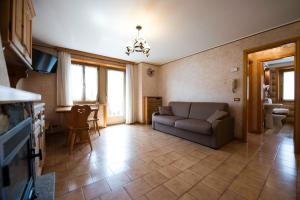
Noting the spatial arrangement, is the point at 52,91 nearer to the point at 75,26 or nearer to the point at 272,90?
the point at 75,26

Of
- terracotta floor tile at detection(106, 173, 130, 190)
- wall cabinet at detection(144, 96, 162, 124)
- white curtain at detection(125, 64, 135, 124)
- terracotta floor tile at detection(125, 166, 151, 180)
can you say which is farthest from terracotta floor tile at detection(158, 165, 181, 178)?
white curtain at detection(125, 64, 135, 124)

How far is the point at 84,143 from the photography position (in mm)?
2990

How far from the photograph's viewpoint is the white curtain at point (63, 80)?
3.57 metres

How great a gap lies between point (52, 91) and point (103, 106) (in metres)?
1.51

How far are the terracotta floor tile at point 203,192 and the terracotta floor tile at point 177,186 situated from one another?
2.9 inches

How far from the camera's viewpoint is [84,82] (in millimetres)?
4246

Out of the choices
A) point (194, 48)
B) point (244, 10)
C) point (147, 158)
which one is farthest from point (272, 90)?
point (147, 158)

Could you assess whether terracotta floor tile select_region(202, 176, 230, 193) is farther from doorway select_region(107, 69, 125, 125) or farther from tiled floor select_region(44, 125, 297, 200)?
doorway select_region(107, 69, 125, 125)

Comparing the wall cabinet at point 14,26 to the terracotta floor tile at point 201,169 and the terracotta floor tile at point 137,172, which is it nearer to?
the terracotta floor tile at point 137,172

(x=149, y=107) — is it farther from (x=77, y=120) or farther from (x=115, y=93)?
(x=77, y=120)

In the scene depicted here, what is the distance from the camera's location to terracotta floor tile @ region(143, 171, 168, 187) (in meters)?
1.59

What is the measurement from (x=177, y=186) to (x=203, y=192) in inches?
11.5

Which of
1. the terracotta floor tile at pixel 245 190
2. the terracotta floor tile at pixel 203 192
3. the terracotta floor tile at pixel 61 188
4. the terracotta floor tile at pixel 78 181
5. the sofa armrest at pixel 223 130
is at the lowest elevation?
the terracotta floor tile at pixel 203 192

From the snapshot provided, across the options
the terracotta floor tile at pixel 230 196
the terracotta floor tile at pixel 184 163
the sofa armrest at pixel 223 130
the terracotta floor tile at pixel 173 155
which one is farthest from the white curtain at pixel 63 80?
the terracotta floor tile at pixel 230 196
